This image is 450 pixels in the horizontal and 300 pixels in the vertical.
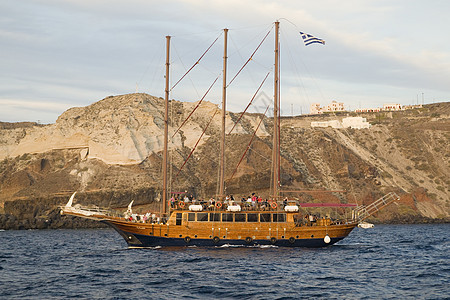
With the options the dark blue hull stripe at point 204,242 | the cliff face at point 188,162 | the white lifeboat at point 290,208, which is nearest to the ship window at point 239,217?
the dark blue hull stripe at point 204,242

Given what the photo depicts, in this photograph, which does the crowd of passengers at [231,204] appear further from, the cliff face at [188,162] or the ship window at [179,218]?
the cliff face at [188,162]

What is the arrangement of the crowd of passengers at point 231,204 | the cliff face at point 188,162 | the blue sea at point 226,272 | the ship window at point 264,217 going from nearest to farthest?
1. the blue sea at point 226,272
2. the ship window at point 264,217
3. the crowd of passengers at point 231,204
4. the cliff face at point 188,162

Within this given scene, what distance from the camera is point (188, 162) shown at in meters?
114

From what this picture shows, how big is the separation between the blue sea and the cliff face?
1910 inches

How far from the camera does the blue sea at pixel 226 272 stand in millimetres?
31484

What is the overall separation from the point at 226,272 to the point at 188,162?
76740mm

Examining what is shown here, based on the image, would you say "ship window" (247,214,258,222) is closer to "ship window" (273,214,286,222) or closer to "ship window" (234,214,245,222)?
"ship window" (234,214,245,222)

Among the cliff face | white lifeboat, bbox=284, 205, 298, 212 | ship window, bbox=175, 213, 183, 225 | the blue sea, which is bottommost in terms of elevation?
the blue sea

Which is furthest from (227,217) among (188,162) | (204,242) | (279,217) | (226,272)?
(188,162)

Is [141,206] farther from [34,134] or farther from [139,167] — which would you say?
[34,134]

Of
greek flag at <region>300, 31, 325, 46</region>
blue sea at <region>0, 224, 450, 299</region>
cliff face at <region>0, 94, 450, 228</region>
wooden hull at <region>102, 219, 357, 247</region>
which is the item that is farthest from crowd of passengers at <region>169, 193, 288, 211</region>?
cliff face at <region>0, 94, 450, 228</region>

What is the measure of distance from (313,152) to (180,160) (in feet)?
107

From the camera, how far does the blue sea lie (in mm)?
31484

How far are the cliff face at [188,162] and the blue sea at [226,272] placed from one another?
48523 millimetres
